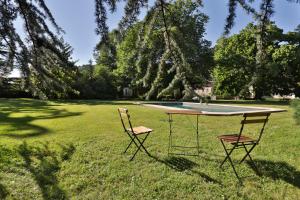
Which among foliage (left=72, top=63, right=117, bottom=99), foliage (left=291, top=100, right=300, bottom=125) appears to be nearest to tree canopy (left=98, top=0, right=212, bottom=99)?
foliage (left=291, top=100, right=300, bottom=125)

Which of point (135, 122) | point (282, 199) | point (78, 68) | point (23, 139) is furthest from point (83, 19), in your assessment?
point (135, 122)

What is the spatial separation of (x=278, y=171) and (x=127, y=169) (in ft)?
9.02

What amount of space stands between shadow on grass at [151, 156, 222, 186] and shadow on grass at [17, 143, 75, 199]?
1.90 metres

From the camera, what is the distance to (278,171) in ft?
16.3

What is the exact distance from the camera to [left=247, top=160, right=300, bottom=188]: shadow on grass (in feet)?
15.3

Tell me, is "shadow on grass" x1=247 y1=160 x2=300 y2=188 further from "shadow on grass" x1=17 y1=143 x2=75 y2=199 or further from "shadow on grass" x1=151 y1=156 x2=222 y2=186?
"shadow on grass" x1=17 y1=143 x2=75 y2=199

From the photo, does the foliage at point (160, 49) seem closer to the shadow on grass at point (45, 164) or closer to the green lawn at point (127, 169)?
the green lawn at point (127, 169)

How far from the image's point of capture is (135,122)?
9.36 m

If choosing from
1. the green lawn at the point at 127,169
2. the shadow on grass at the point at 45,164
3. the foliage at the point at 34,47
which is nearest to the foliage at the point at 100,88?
the green lawn at the point at 127,169

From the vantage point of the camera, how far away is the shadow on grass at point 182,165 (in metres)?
4.66

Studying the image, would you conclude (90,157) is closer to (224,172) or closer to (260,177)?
(224,172)

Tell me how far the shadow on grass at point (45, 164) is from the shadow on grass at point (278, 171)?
3.46m

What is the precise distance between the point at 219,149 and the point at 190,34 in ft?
16.7

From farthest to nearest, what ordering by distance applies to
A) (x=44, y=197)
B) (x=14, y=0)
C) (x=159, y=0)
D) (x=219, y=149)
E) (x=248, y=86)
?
(x=219, y=149) < (x=44, y=197) < (x=14, y=0) < (x=159, y=0) < (x=248, y=86)
